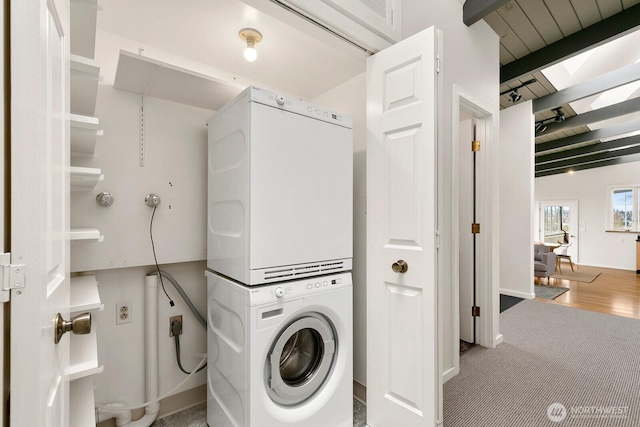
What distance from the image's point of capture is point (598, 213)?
8070 millimetres

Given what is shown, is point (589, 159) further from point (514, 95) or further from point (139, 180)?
point (139, 180)

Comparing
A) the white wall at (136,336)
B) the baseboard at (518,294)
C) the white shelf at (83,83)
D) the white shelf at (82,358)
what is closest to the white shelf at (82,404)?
the white shelf at (82,358)

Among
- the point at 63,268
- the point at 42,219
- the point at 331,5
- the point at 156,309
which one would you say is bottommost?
the point at 156,309

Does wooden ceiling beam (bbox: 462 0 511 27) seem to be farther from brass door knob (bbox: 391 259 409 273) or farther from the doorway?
brass door knob (bbox: 391 259 409 273)

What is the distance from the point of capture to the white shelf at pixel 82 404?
962 mm

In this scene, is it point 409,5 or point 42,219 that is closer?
point 42,219

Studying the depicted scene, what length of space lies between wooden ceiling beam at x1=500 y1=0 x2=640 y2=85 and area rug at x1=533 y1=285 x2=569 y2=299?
3238 mm

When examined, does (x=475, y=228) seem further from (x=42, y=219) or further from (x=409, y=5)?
(x=42, y=219)

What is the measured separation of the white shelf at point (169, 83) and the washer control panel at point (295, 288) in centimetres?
118

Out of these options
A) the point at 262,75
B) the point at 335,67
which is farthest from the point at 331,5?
the point at 262,75

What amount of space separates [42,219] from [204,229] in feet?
4.83

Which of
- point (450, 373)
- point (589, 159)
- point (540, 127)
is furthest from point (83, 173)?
point (589, 159)

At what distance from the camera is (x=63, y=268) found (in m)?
0.87

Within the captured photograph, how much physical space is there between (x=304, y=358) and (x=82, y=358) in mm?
1058
